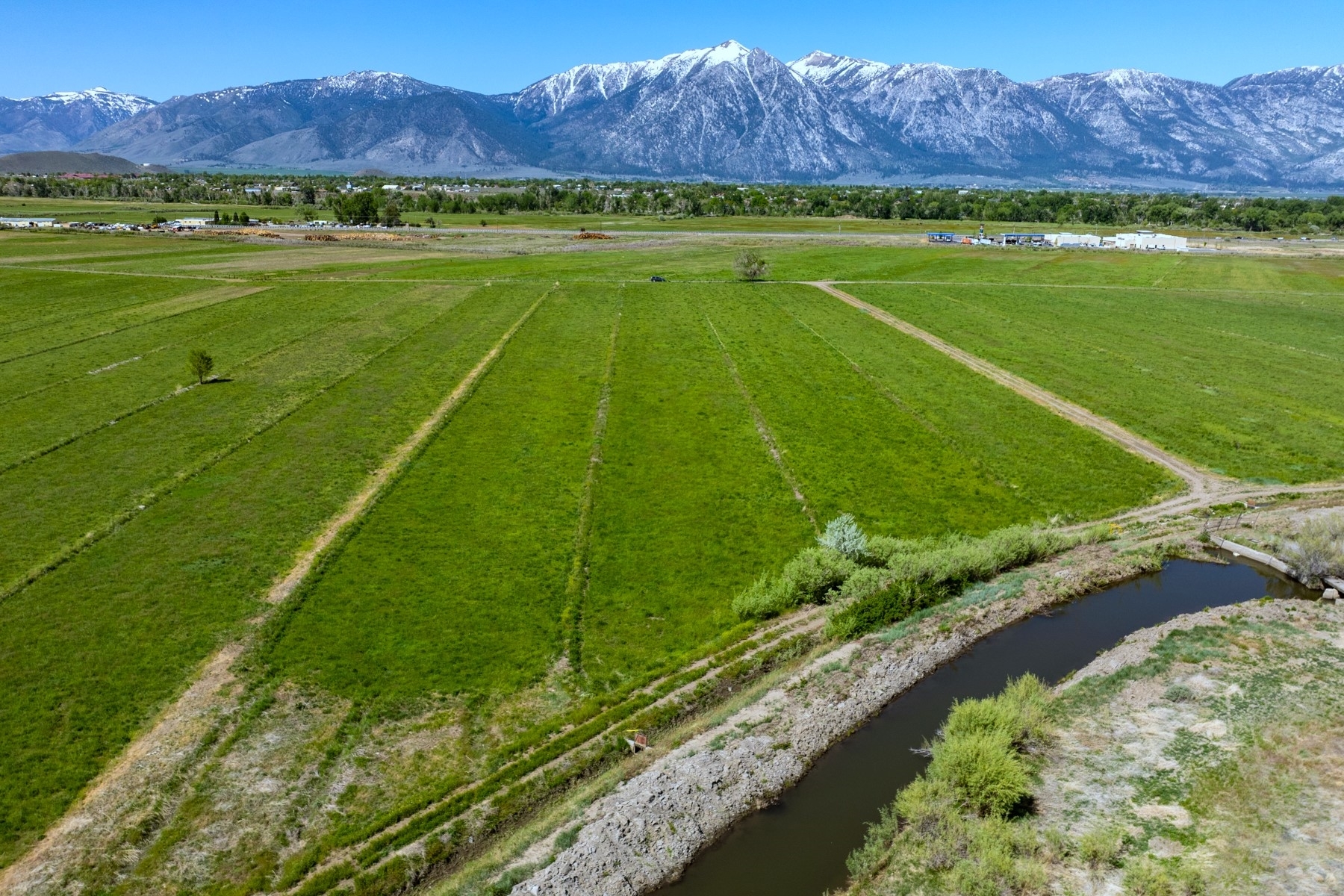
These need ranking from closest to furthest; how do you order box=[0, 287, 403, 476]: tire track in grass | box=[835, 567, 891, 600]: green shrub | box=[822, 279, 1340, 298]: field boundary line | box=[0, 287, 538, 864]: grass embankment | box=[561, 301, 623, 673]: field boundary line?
box=[0, 287, 538, 864]: grass embankment < box=[561, 301, 623, 673]: field boundary line < box=[835, 567, 891, 600]: green shrub < box=[0, 287, 403, 476]: tire track in grass < box=[822, 279, 1340, 298]: field boundary line

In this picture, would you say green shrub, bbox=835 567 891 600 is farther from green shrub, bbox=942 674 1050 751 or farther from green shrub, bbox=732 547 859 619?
green shrub, bbox=942 674 1050 751

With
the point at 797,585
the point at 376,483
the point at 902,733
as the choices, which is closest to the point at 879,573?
the point at 797,585

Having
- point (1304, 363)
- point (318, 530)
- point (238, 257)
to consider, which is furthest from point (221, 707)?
point (238, 257)

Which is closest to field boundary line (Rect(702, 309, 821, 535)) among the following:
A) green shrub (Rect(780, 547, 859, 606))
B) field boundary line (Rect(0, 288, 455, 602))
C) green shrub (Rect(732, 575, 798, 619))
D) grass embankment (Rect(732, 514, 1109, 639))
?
grass embankment (Rect(732, 514, 1109, 639))

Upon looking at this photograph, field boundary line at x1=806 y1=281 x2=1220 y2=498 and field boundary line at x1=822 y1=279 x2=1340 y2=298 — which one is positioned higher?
field boundary line at x1=822 y1=279 x2=1340 y2=298

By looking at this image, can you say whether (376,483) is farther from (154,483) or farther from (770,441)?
(770,441)

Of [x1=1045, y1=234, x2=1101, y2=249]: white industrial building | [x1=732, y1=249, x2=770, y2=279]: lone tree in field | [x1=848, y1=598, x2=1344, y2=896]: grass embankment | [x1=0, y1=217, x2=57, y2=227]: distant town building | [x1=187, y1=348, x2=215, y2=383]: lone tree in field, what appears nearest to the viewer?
[x1=848, y1=598, x2=1344, y2=896]: grass embankment

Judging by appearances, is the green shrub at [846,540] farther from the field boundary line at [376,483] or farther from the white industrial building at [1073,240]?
the white industrial building at [1073,240]

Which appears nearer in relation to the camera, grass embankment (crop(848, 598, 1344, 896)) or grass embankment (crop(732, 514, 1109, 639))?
grass embankment (crop(848, 598, 1344, 896))
